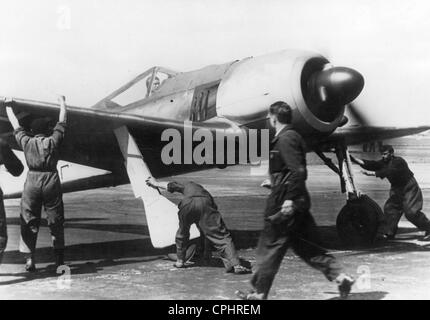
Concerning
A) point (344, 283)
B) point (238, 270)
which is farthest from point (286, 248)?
point (238, 270)

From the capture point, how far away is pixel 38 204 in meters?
6.24

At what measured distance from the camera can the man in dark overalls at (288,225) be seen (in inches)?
187

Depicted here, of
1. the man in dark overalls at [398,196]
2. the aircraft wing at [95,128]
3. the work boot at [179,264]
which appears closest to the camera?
the work boot at [179,264]

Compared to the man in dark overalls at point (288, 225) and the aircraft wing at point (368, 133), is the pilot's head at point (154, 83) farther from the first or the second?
the man in dark overalls at point (288, 225)

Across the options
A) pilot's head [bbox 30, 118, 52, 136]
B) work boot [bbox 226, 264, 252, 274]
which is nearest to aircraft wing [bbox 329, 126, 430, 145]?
work boot [bbox 226, 264, 252, 274]

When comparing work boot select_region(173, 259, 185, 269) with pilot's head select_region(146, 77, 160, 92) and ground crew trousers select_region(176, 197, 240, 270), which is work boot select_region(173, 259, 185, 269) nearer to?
ground crew trousers select_region(176, 197, 240, 270)

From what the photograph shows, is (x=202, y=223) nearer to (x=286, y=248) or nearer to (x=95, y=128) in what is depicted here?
(x=95, y=128)

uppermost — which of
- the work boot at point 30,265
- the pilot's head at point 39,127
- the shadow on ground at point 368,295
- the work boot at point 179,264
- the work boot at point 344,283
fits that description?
the pilot's head at point 39,127

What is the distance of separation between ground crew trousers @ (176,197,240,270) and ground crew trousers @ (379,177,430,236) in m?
3.07

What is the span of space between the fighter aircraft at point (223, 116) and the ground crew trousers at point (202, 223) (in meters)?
0.20

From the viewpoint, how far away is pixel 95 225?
11.4 m

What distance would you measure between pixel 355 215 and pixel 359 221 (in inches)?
3.8

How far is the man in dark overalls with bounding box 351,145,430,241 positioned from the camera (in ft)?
29.3

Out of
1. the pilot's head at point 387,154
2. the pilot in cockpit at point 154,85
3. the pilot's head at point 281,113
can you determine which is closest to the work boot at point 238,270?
the pilot's head at point 281,113
